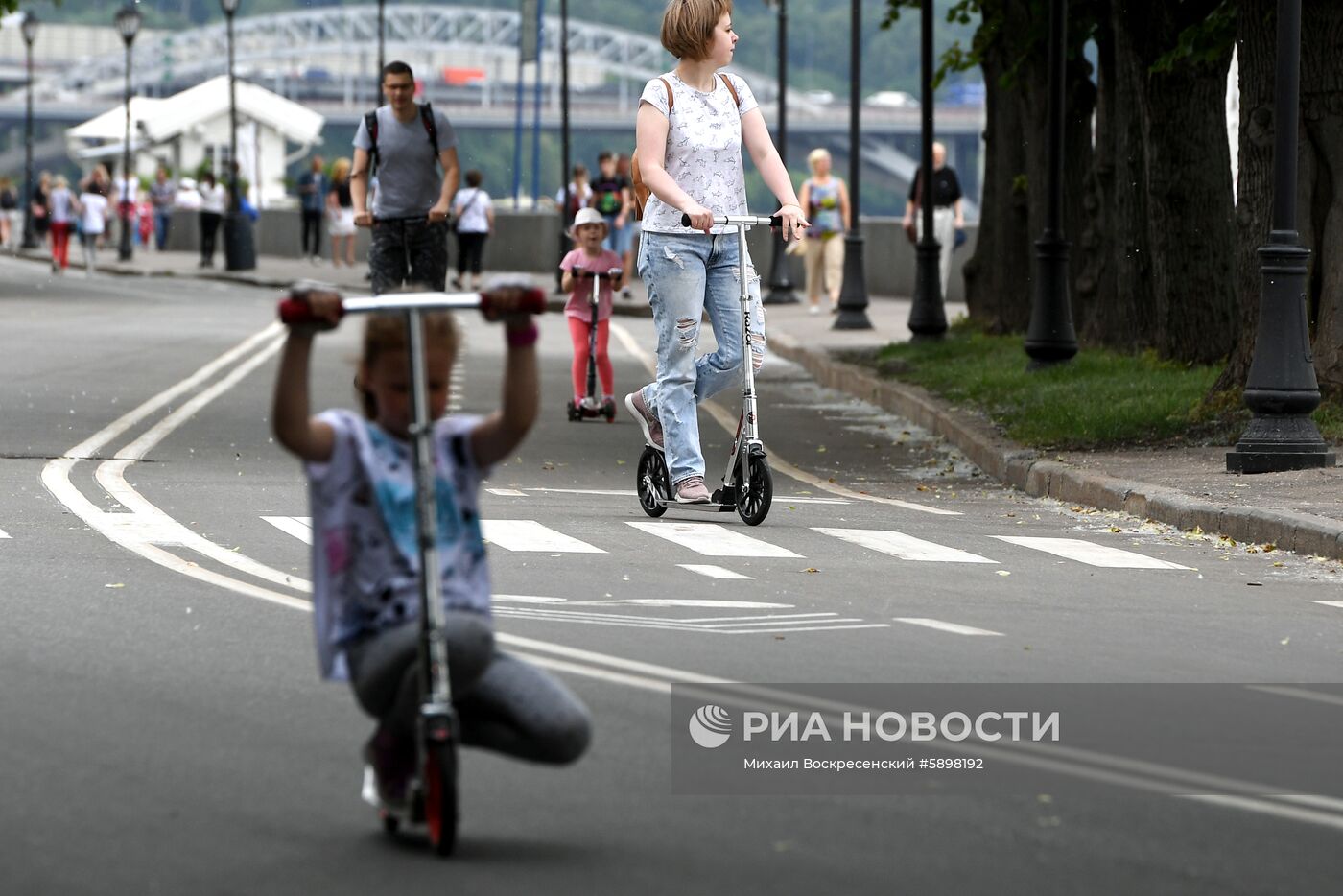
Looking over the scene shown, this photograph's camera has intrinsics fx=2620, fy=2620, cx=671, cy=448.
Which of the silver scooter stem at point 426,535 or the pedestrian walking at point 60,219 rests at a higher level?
the pedestrian walking at point 60,219

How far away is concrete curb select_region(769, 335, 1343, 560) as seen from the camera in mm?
10656

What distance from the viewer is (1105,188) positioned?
68.0 ft

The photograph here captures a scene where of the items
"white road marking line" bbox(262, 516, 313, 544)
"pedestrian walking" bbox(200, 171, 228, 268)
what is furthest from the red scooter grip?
"pedestrian walking" bbox(200, 171, 228, 268)

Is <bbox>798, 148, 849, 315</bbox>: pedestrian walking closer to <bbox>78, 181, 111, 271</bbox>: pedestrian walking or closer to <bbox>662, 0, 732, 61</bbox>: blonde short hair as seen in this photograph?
<bbox>78, 181, 111, 271</bbox>: pedestrian walking

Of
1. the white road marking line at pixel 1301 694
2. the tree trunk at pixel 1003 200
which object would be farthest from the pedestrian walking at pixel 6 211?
the white road marking line at pixel 1301 694

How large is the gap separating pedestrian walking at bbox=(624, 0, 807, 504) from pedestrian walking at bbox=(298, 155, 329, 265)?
4238cm

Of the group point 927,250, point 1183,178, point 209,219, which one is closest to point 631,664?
point 1183,178

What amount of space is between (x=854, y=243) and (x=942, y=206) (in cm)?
278

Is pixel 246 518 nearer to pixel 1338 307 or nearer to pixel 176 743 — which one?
pixel 176 743

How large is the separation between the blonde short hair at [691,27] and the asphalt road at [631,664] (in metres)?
1.96

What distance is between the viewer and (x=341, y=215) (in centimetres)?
4850

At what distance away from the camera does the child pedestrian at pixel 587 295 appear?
1681cm

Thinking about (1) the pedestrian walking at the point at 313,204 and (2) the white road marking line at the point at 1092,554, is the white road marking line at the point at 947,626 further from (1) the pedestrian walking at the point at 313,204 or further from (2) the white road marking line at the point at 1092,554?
(1) the pedestrian walking at the point at 313,204

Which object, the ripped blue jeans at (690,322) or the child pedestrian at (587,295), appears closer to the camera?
the ripped blue jeans at (690,322)
